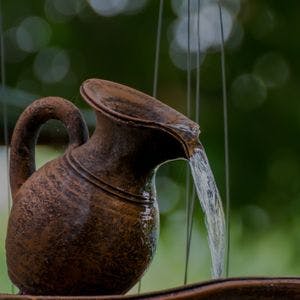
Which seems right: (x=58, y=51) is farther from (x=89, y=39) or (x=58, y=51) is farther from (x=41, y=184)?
(x=41, y=184)

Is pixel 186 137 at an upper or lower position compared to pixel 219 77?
upper

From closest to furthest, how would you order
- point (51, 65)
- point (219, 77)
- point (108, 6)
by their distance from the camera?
point (219, 77) < point (51, 65) < point (108, 6)

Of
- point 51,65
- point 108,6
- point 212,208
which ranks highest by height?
point 212,208

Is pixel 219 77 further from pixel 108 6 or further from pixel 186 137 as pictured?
pixel 186 137

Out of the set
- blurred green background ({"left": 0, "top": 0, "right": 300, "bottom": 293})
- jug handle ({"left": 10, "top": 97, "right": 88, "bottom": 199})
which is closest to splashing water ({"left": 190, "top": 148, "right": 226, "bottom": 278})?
jug handle ({"left": 10, "top": 97, "right": 88, "bottom": 199})

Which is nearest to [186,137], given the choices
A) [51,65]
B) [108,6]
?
[51,65]

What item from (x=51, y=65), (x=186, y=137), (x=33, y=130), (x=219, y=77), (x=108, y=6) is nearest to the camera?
(x=186, y=137)

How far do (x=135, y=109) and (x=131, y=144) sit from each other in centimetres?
8

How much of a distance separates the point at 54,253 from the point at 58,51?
9.01 feet

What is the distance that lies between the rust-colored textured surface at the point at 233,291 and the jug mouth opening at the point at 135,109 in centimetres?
21

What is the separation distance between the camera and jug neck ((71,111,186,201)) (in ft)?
3.92

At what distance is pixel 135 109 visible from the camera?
4.15 ft

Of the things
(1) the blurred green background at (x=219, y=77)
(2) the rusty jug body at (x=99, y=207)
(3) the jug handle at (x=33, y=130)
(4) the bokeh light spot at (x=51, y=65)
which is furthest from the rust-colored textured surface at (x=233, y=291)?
(4) the bokeh light spot at (x=51, y=65)

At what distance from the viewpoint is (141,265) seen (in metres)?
1.23
